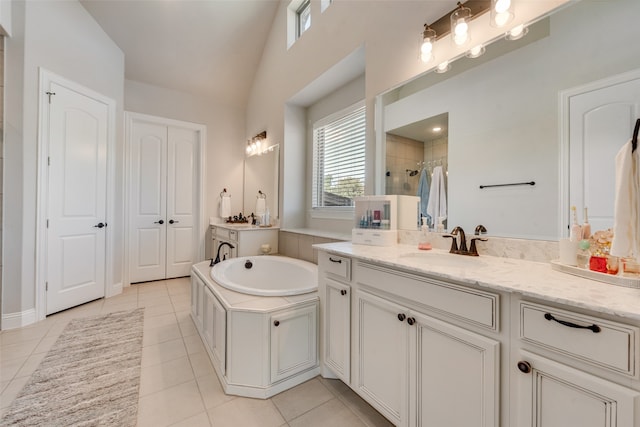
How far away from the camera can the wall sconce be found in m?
3.85

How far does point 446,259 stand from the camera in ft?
4.66

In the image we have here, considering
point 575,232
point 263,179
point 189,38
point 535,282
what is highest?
point 189,38

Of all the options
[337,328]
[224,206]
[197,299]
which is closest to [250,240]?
[197,299]

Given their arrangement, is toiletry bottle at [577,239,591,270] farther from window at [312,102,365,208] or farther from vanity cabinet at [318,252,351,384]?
window at [312,102,365,208]

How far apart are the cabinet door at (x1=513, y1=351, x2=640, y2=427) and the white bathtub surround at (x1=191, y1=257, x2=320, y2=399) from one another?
1.13 m

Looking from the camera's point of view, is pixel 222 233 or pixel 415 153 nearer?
pixel 415 153

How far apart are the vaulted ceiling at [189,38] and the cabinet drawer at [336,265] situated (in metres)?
3.45

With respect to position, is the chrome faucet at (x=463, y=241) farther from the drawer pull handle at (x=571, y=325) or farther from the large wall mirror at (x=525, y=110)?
the drawer pull handle at (x=571, y=325)

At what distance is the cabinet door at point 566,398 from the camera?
65cm

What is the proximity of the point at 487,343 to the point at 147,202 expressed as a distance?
4293mm

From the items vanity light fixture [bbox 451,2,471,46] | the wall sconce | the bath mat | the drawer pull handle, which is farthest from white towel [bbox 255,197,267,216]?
the drawer pull handle

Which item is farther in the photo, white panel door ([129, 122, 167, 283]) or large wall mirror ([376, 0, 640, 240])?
white panel door ([129, 122, 167, 283])

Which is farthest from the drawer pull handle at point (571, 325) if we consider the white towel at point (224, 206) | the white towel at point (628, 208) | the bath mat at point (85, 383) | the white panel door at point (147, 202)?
the white panel door at point (147, 202)

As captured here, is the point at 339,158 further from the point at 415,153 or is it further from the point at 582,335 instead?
the point at 582,335
